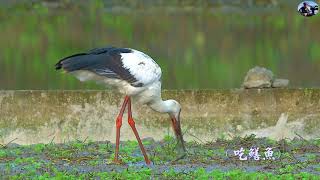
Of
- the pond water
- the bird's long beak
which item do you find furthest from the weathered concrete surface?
the pond water

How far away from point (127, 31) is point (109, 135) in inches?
455

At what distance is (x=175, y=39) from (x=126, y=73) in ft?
39.9

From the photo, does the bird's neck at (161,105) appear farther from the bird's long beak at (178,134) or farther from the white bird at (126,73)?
the bird's long beak at (178,134)

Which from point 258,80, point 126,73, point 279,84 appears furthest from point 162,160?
point 279,84

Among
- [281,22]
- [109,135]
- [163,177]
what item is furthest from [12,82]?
[281,22]

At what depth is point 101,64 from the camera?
9164mm

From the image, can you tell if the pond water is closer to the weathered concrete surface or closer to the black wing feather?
the weathered concrete surface

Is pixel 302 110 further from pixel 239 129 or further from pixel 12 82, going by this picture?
pixel 12 82

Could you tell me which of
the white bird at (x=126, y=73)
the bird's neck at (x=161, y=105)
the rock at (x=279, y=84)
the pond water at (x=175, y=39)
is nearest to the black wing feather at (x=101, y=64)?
the white bird at (x=126, y=73)

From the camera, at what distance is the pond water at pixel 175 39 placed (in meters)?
15.9

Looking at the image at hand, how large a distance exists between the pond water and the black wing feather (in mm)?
4979

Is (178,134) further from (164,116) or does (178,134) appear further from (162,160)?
(164,116)

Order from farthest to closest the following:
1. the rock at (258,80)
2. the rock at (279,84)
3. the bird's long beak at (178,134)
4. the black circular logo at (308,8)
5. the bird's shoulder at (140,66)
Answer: the black circular logo at (308,8) → the rock at (279,84) → the rock at (258,80) → the bird's long beak at (178,134) → the bird's shoulder at (140,66)

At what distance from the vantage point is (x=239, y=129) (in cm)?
1073
